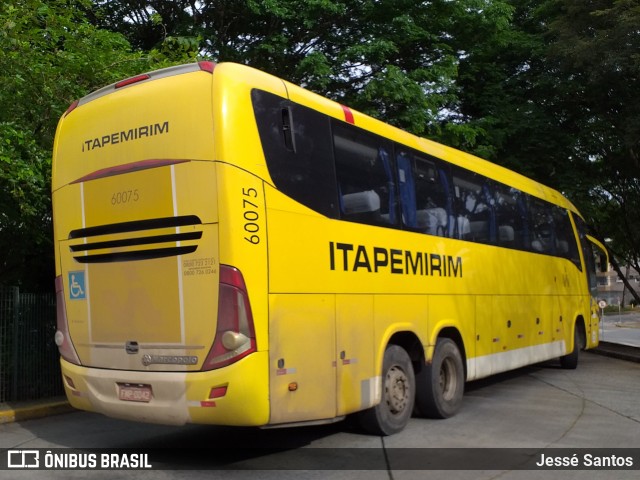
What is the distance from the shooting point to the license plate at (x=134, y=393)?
19.0 feet

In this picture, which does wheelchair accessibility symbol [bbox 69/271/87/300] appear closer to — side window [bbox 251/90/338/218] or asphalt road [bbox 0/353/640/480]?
asphalt road [bbox 0/353/640/480]

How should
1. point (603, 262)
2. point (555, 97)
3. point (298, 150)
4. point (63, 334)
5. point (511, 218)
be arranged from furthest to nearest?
point (603, 262)
point (555, 97)
point (511, 218)
point (63, 334)
point (298, 150)

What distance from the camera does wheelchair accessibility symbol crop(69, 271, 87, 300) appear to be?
6.48 m

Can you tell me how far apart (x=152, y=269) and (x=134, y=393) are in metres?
1.16

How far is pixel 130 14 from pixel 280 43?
4.11 meters

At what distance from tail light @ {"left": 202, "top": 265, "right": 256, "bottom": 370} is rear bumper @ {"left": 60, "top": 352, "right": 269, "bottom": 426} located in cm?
8

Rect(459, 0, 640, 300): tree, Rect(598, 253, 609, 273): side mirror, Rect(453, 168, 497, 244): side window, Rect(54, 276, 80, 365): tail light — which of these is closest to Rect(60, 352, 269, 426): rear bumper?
Rect(54, 276, 80, 365): tail light

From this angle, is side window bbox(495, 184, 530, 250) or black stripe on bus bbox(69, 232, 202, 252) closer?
black stripe on bus bbox(69, 232, 202, 252)

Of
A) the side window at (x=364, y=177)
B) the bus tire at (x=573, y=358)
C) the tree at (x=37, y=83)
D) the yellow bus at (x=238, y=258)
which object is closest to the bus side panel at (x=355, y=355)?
the yellow bus at (x=238, y=258)

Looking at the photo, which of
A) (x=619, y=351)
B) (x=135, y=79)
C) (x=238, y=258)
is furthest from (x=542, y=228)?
(x=135, y=79)

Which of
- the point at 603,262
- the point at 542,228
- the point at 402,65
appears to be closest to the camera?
the point at 542,228

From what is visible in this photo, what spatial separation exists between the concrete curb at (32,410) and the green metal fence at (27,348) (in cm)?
42

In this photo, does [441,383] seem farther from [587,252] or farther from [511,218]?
[587,252]

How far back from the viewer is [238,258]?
216 inches
